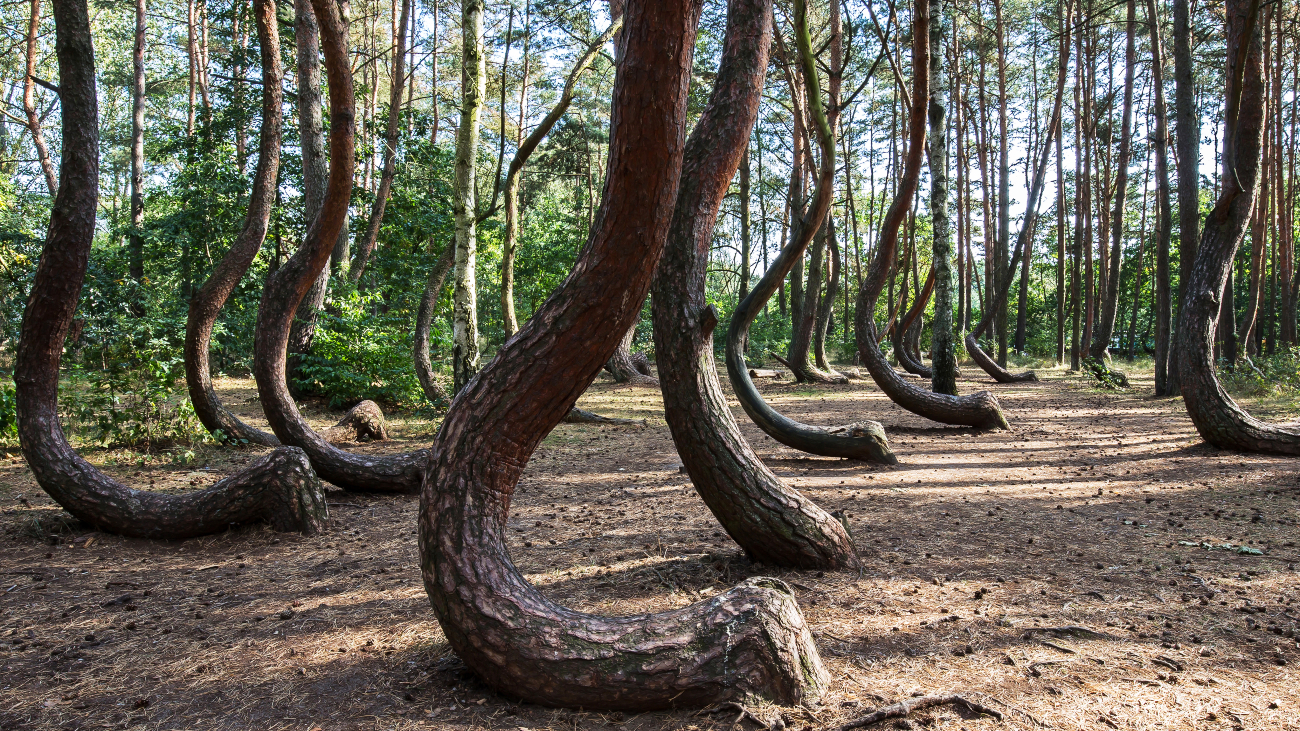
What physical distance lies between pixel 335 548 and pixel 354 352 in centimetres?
654

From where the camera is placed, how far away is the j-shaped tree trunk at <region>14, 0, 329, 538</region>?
4.68 m

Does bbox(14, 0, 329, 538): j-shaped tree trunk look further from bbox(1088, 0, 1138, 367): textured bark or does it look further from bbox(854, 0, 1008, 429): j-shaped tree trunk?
bbox(1088, 0, 1138, 367): textured bark

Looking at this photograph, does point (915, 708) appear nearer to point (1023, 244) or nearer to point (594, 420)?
point (594, 420)

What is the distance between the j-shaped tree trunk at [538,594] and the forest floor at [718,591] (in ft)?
0.44

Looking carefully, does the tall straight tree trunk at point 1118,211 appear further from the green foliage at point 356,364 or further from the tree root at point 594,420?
the green foliage at point 356,364

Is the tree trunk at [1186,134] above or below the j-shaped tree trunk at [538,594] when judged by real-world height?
above

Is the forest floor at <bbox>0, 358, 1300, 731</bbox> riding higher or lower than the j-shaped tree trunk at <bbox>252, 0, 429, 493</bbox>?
lower

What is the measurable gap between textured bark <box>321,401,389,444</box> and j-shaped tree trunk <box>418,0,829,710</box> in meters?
6.33

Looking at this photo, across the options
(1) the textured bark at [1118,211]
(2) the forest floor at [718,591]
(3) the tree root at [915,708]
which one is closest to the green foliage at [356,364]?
(2) the forest floor at [718,591]

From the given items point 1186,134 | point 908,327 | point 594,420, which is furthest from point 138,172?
point 1186,134

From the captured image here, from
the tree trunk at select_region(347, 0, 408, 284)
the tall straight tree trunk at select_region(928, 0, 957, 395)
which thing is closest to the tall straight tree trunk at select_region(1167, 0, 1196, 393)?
the tall straight tree trunk at select_region(928, 0, 957, 395)

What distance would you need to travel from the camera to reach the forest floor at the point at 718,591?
8.61 feet

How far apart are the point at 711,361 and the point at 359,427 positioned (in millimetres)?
5993

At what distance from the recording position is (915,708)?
2.51 metres
